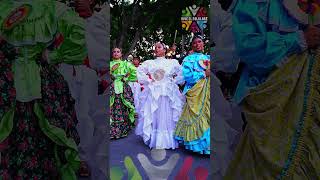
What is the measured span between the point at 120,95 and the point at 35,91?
5.64 m

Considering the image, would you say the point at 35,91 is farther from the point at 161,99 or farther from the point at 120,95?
the point at 120,95

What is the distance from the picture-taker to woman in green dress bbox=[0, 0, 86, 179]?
2.63 m

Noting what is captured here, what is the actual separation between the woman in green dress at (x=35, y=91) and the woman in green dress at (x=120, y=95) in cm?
513

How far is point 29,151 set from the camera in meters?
2.69

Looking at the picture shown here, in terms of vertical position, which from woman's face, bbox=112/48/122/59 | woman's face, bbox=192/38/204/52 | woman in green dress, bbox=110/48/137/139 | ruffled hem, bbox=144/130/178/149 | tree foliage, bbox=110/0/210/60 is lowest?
ruffled hem, bbox=144/130/178/149

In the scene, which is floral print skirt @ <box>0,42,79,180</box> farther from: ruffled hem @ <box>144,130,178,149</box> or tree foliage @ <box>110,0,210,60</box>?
ruffled hem @ <box>144,130,178,149</box>

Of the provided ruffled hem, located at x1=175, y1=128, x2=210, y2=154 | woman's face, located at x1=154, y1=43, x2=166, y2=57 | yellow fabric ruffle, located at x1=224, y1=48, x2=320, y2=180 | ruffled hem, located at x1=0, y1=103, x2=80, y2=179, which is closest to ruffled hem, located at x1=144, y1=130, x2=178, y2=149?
ruffled hem, located at x1=175, y1=128, x2=210, y2=154

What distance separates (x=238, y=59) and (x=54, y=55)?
107 centimetres

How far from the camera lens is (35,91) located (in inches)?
105

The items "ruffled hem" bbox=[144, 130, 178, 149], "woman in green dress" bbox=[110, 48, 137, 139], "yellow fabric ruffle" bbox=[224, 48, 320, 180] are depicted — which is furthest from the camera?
"woman in green dress" bbox=[110, 48, 137, 139]

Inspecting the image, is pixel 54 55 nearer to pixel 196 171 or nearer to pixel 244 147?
pixel 244 147

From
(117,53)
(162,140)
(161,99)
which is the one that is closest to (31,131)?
(162,140)

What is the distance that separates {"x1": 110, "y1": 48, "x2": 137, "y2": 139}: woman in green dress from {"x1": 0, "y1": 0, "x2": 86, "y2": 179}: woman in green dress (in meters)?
5.13

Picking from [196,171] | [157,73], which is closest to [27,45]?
[196,171]
